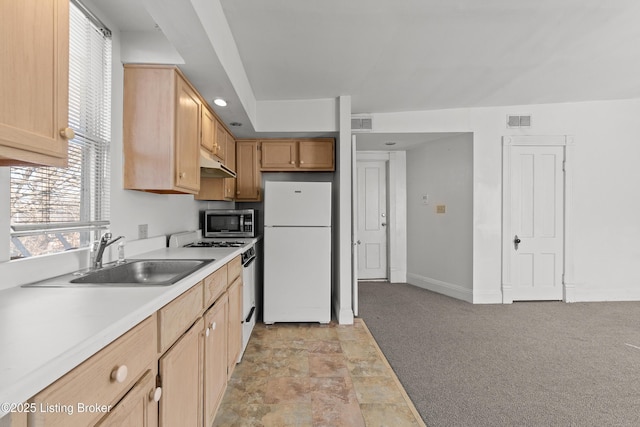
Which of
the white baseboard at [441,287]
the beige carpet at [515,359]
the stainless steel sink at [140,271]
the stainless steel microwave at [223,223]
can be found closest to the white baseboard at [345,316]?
the beige carpet at [515,359]

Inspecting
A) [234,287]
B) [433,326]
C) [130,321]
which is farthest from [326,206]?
[130,321]

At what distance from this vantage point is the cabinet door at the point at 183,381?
109cm

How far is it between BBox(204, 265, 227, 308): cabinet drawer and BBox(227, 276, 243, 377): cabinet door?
0.52 feet

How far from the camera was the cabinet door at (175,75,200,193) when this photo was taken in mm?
1999

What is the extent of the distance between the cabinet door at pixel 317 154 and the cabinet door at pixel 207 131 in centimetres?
117

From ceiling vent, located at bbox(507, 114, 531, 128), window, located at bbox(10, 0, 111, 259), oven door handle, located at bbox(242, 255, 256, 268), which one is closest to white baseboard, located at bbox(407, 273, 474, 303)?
ceiling vent, located at bbox(507, 114, 531, 128)

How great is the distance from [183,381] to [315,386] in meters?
1.15

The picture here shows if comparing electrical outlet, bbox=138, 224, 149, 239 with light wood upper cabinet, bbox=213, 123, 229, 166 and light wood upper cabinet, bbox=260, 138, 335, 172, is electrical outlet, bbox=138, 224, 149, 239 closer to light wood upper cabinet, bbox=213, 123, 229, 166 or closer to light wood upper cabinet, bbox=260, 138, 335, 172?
light wood upper cabinet, bbox=213, 123, 229, 166

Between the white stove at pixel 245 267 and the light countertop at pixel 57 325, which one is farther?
the white stove at pixel 245 267

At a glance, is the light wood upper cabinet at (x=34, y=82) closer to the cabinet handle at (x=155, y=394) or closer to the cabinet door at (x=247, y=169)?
the cabinet handle at (x=155, y=394)

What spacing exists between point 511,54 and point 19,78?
3.17 meters

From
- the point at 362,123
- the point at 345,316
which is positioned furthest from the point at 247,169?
the point at 345,316

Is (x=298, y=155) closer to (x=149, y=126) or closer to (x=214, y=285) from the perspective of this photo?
(x=149, y=126)

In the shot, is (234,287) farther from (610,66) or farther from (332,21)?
(610,66)
